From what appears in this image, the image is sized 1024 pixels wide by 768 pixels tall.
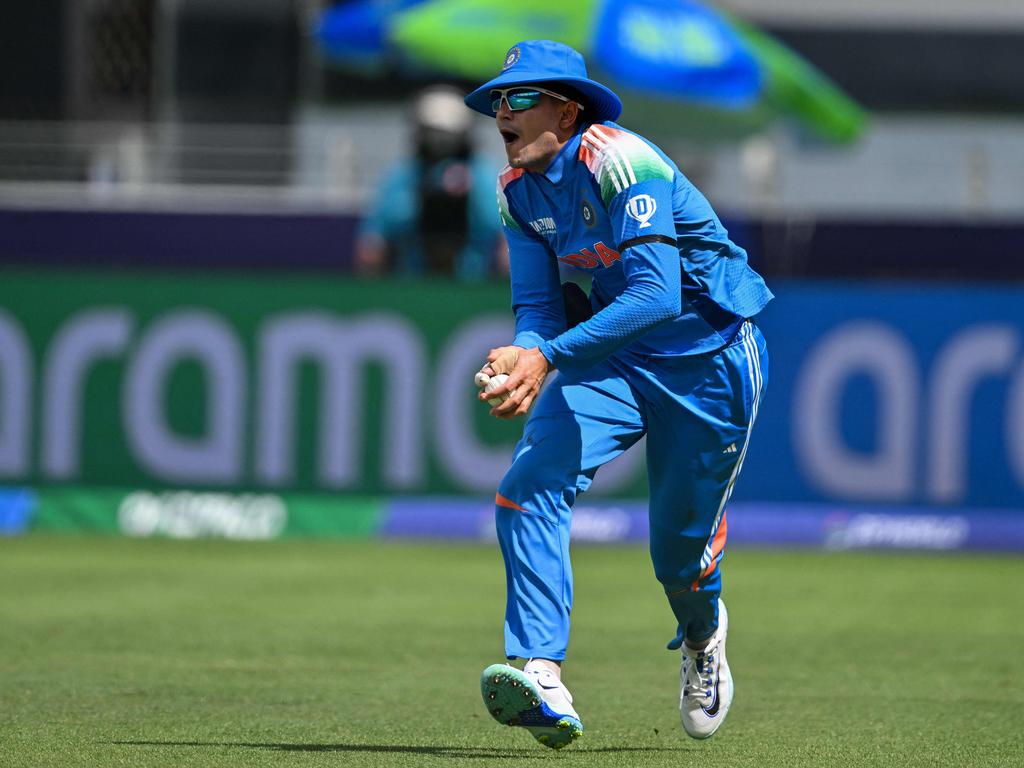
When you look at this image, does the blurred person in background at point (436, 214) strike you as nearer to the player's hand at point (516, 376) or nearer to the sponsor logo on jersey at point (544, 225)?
the sponsor logo on jersey at point (544, 225)

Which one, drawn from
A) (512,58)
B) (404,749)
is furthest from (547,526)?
(512,58)

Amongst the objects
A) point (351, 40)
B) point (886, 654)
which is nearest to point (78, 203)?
point (351, 40)

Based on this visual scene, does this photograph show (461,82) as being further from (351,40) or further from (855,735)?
(855,735)

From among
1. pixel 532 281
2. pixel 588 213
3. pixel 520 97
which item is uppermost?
pixel 520 97

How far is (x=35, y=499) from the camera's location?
13727mm

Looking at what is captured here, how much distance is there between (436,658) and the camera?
336 inches

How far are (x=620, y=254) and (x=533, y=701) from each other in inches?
54.6

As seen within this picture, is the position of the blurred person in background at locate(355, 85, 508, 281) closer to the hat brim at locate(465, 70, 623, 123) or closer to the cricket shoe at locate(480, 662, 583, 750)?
the hat brim at locate(465, 70, 623, 123)

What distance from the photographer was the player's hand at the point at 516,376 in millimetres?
5934

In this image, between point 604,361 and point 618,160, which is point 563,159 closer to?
point 618,160

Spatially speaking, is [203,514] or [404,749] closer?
[404,749]

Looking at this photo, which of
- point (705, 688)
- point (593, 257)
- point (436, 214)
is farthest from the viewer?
point (436, 214)

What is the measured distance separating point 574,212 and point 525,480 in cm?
86

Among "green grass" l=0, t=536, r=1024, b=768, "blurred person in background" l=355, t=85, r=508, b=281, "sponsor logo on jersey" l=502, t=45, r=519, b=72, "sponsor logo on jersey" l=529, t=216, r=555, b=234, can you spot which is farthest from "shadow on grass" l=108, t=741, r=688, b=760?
"blurred person in background" l=355, t=85, r=508, b=281
